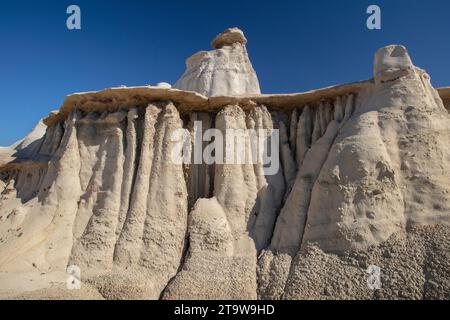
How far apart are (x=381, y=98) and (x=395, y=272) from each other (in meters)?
5.45

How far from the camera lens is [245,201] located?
12.8m

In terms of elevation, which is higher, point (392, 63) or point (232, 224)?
point (392, 63)

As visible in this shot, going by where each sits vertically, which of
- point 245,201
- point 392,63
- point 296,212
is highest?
point 392,63

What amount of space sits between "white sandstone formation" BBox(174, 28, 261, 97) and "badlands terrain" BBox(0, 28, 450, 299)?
770 cm

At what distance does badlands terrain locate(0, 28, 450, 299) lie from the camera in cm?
1002

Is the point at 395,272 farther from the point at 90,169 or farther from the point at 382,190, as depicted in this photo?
the point at 90,169

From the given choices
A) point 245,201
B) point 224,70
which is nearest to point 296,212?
point 245,201

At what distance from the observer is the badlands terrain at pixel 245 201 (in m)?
10.0

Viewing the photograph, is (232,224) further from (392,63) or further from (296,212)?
(392,63)

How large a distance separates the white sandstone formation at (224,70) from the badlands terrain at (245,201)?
770cm

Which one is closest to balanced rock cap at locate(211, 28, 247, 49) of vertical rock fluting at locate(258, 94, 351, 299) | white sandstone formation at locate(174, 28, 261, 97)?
white sandstone formation at locate(174, 28, 261, 97)

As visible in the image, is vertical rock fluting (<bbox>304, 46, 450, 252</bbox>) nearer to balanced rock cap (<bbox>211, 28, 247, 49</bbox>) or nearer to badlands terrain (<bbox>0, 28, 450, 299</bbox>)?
badlands terrain (<bbox>0, 28, 450, 299</bbox>)

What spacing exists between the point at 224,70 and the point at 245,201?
11.5 metres

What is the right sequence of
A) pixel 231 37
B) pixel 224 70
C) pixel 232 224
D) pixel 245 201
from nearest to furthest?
pixel 232 224 → pixel 245 201 → pixel 224 70 → pixel 231 37
